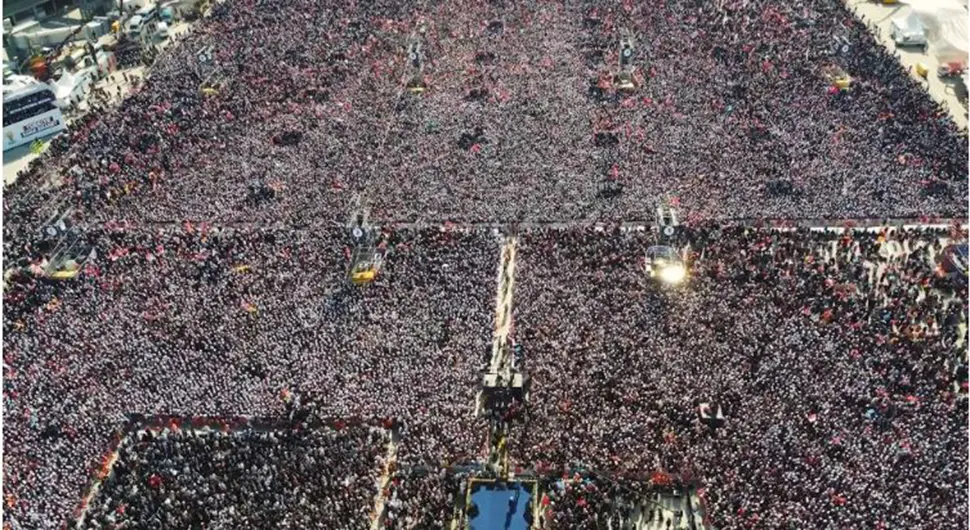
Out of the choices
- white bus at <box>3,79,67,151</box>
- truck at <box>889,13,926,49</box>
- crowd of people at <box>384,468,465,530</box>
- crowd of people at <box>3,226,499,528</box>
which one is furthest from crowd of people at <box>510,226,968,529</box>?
white bus at <box>3,79,67,151</box>

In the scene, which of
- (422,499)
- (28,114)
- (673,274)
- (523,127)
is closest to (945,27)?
(523,127)

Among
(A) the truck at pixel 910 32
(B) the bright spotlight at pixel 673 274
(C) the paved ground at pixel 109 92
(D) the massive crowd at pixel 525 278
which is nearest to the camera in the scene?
(D) the massive crowd at pixel 525 278

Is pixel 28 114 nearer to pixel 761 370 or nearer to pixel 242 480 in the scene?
pixel 242 480

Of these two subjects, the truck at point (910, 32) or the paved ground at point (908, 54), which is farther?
the truck at point (910, 32)

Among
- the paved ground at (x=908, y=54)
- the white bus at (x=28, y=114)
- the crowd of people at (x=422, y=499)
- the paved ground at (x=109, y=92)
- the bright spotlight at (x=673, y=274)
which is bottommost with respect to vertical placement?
the paved ground at (x=908, y=54)

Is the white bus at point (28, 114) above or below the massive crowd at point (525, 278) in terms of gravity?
above

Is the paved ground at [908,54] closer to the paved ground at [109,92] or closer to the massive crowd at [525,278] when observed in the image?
the massive crowd at [525,278]

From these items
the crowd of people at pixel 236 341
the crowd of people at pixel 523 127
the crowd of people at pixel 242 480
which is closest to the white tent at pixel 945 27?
the crowd of people at pixel 523 127
